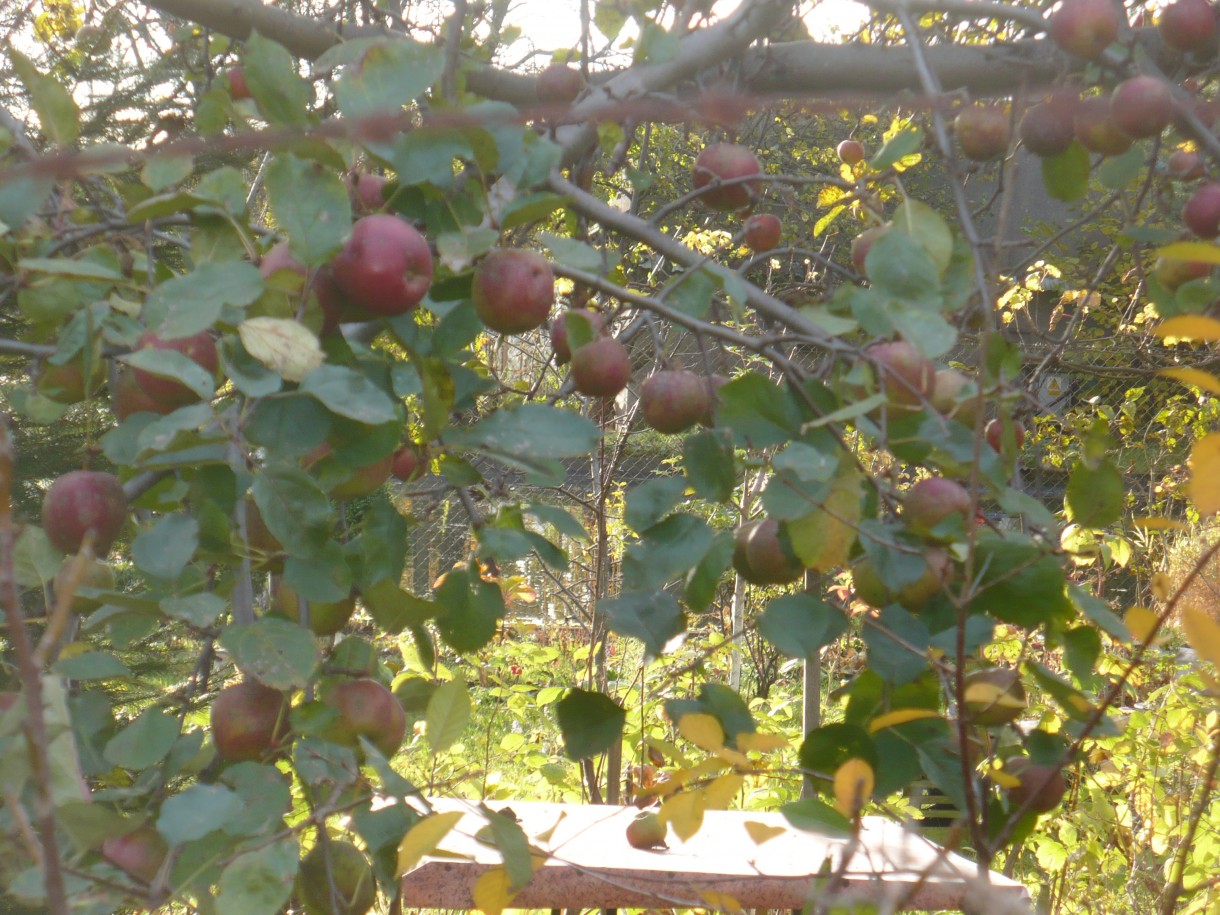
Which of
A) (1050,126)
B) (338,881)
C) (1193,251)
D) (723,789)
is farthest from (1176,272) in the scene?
(338,881)

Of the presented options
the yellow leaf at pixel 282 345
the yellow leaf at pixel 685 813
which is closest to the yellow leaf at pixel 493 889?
the yellow leaf at pixel 685 813

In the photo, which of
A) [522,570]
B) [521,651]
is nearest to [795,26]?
[521,651]

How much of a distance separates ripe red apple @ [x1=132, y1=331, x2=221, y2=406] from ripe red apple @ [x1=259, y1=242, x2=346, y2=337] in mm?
69

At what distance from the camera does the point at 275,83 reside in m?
0.73

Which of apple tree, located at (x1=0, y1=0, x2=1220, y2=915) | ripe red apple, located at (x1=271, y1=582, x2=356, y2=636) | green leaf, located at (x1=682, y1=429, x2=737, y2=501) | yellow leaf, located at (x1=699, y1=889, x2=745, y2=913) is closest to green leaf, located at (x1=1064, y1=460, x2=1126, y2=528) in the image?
apple tree, located at (x1=0, y1=0, x2=1220, y2=915)

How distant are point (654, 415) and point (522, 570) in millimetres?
3821

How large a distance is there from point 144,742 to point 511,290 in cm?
41

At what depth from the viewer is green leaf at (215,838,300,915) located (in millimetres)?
616

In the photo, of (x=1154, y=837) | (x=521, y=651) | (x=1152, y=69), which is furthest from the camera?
(x=521, y=651)

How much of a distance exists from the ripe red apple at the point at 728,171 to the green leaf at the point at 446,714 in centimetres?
63

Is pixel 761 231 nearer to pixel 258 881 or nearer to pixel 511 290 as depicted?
pixel 511 290

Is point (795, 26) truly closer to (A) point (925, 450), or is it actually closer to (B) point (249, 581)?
(A) point (925, 450)

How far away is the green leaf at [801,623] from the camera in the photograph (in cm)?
82

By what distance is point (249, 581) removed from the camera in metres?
0.84
